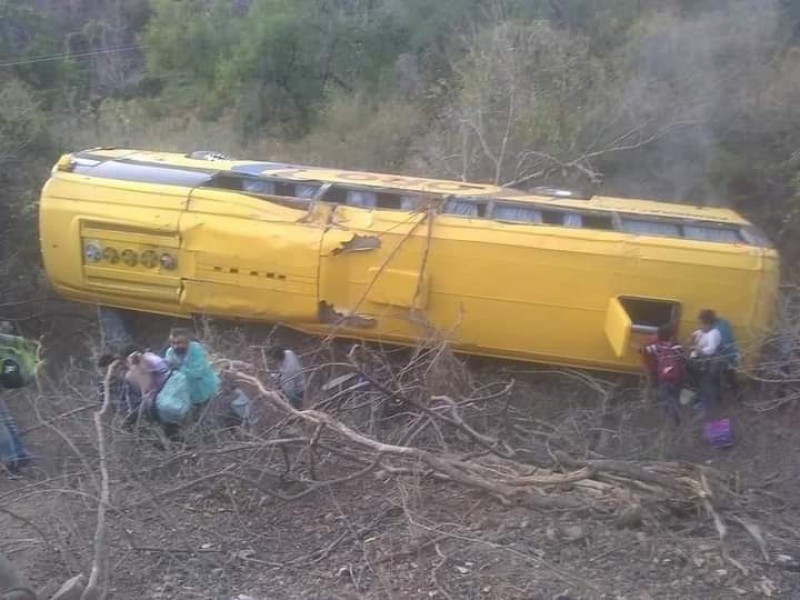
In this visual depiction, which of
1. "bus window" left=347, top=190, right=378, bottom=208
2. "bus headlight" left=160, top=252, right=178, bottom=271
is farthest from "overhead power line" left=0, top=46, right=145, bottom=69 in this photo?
"bus window" left=347, top=190, right=378, bottom=208

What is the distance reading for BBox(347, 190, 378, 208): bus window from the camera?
31.0 feet

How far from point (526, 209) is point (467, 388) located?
198 cm

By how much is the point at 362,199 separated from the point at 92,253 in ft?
8.35

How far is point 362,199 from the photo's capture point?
9.48 meters

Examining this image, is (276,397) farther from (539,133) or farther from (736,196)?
(736,196)

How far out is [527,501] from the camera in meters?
5.75

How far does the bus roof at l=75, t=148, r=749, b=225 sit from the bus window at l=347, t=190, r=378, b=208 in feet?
0.31

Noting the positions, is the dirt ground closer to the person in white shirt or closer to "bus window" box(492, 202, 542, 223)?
the person in white shirt

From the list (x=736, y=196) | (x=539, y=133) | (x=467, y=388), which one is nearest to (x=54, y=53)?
(x=539, y=133)

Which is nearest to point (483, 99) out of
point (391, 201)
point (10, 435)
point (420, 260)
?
point (391, 201)

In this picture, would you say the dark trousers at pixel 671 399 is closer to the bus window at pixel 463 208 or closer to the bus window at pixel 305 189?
the bus window at pixel 463 208

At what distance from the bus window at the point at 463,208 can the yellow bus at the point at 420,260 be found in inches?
0.5

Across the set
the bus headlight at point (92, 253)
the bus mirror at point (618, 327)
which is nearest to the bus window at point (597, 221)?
the bus mirror at point (618, 327)

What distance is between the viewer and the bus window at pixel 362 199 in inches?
372
